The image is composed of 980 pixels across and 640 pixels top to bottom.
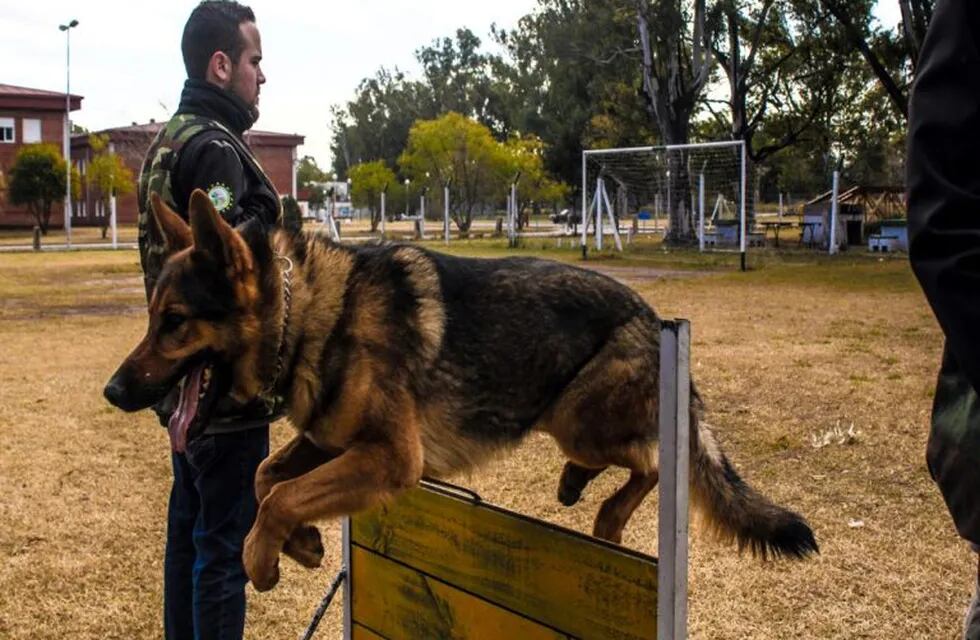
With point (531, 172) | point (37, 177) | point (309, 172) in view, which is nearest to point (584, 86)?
point (531, 172)

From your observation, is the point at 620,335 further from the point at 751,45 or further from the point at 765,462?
the point at 751,45

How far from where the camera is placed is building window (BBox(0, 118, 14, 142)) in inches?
2243

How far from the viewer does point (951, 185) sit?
4.59 ft

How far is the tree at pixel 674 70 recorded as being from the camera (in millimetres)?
33312

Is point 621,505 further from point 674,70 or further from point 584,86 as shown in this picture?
Result: point 584,86

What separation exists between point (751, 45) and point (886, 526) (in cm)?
3254

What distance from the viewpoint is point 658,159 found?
107ft

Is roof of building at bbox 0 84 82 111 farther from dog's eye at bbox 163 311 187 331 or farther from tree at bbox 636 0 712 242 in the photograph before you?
dog's eye at bbox 163 311 187 331

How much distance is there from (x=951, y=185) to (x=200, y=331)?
6.54ft

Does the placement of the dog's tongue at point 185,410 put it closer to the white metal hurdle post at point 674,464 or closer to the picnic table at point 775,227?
the white metal hurdle post at point 674,464

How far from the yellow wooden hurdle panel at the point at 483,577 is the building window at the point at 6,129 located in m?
61.8

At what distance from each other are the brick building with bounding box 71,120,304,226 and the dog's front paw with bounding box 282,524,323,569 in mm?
49062

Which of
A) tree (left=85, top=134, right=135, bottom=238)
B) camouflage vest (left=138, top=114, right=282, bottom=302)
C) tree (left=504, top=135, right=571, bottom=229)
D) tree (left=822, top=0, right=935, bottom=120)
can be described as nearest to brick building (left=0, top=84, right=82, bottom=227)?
tree (left=85, top=134, right=135, bottom=238)

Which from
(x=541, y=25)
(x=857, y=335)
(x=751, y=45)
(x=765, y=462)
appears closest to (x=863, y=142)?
(x=751, y=45)
